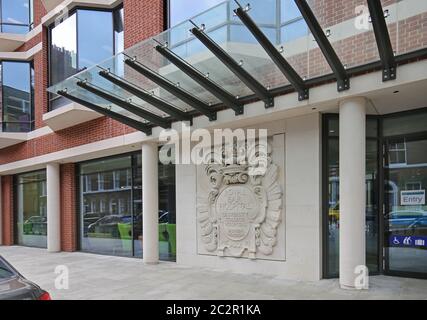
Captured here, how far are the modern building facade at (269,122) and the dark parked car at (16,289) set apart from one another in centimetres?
441

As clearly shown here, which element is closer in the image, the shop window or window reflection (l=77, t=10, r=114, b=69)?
the shop window

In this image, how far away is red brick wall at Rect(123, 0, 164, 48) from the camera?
412 inches

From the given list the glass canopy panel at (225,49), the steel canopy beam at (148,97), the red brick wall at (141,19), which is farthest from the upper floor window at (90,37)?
the glass canopy panel at (225,49)

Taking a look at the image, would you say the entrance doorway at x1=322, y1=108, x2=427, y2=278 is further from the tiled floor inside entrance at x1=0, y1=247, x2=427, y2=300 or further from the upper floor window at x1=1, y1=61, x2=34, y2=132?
the upper floor window at x1=1, y1=61, x2=34, y2=132

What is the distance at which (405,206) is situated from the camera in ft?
26.0

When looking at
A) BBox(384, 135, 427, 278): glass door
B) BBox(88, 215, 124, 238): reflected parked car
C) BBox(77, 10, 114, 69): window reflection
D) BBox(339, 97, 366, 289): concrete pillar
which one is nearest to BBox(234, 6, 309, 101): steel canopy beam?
BBox(339, 97, 366, 289): concrete pillar

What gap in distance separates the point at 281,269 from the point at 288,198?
4.83 ft

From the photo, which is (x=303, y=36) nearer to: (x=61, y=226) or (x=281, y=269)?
(x=281, y=269)

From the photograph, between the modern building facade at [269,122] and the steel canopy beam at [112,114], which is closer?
the modern building facade at [269,122]

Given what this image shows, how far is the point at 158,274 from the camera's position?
29.2ft

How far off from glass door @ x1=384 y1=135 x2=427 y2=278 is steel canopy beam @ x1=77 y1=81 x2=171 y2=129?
16.8 feet

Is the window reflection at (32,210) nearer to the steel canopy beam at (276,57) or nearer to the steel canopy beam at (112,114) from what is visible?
the steel canopy beam at (112,114)

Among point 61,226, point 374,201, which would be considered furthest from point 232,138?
point 61,226

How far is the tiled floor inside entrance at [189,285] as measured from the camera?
22.0 ft
